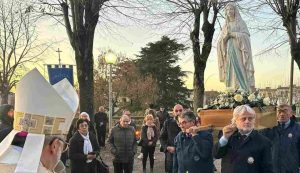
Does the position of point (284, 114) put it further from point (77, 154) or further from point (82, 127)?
point (77, 154)

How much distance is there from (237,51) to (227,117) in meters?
3.43

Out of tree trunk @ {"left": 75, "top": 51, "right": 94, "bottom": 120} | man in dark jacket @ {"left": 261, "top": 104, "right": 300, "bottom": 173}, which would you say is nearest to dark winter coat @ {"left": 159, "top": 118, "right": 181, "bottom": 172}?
man in dark jacket @ {"left": 261, "top": 104, "right": 300, "bottom": 173}

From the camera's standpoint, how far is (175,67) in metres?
50.2

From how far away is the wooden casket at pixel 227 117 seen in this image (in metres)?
7.93

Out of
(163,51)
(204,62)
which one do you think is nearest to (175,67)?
(163,51)

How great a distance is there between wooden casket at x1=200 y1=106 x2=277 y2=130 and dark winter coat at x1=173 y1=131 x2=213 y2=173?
169 centimetres

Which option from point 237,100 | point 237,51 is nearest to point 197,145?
point 237,100

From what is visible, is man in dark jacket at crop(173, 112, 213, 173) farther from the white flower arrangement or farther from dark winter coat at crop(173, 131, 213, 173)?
the white flower arrangement

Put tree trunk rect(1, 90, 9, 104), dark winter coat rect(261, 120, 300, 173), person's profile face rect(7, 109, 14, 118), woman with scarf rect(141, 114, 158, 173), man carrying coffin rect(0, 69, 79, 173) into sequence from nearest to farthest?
man carrying coffin rect(0, 69, 79, 173) < person's profile face rect(7, 109, 14, 118) < dark winter coat rect(261, 120, 300, 173) < woman with scarf rect(141, 114, 158, 173) < tree trunk rect(1, 90, 9, 104)

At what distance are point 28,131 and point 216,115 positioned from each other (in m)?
5.89

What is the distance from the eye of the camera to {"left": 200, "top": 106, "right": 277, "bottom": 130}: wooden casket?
7934 millimetres

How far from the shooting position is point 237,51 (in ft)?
36.3

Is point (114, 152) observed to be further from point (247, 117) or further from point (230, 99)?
point (247, 117)

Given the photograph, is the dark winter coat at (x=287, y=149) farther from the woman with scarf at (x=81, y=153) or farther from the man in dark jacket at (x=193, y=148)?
the woman with scarf at (x=81, y=153)
